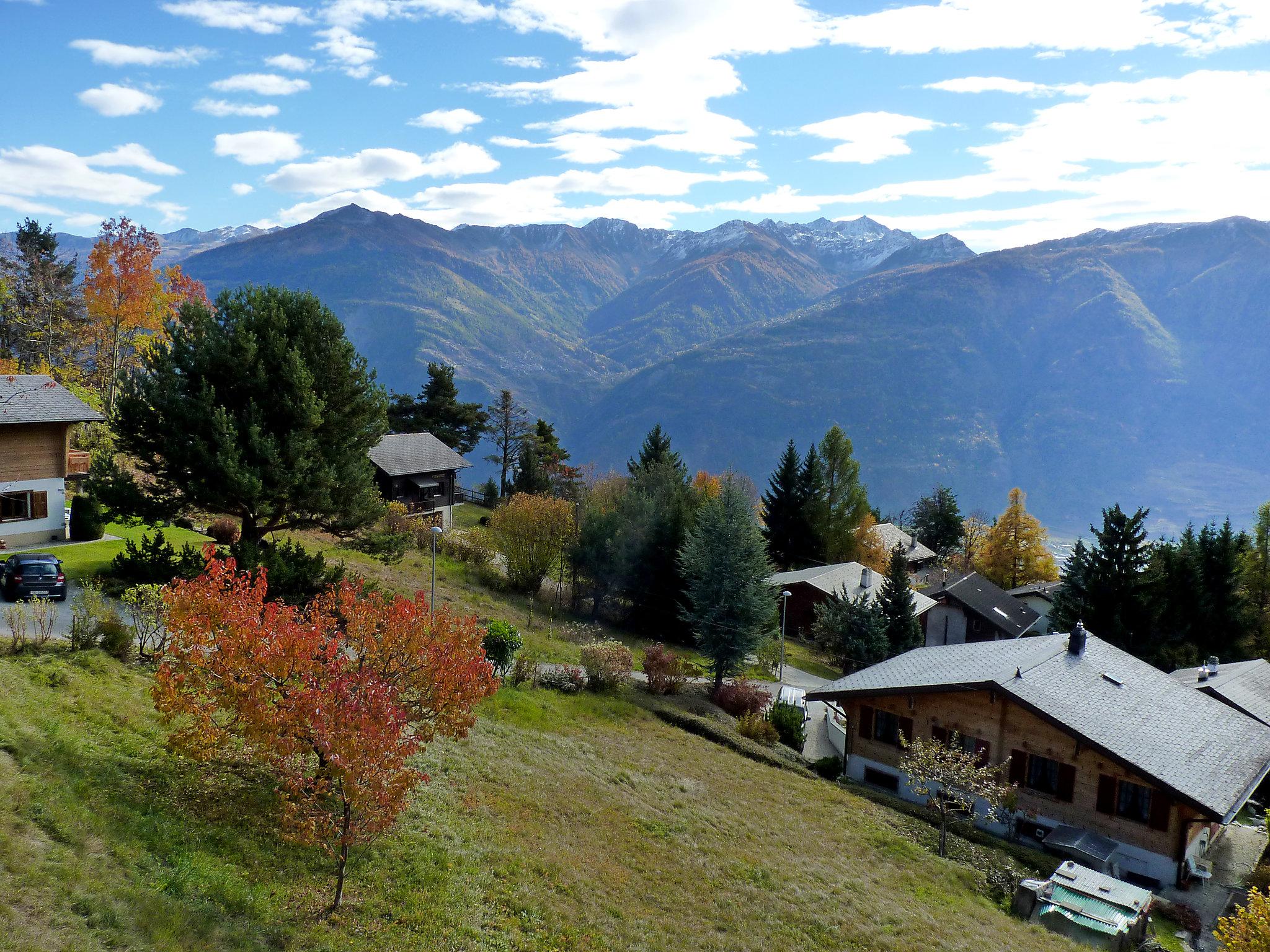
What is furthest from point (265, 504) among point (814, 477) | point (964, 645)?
point (814, 477)

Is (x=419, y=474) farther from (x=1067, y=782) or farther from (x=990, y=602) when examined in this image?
(x=1067, y=782)

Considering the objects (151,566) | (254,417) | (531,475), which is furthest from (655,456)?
(151,566)

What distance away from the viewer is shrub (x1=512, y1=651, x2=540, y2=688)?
2825 centimetres

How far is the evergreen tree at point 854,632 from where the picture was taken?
46344 mm

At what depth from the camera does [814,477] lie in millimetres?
71188

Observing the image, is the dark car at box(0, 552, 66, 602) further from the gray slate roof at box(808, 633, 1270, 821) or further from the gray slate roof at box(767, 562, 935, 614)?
the gray slate roof at box(767, 562, 935, 614)

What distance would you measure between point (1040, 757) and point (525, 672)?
17.8m

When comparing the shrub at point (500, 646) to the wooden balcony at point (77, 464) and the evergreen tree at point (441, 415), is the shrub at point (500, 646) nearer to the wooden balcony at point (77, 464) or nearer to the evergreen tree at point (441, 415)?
the wooden balcony at point (77, 464)

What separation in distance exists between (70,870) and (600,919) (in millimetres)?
7763

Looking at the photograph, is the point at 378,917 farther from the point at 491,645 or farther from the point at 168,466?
the point at 168,466

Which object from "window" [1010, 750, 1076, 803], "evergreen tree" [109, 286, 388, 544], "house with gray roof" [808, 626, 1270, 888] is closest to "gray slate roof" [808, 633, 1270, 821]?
"house with gray roof" [808, 626, 1270, 888]

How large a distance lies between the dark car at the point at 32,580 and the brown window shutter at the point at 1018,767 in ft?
101

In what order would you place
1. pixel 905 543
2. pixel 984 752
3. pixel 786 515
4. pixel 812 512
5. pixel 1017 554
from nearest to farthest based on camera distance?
pixel 984 752 < pixel 812 512 < pixel 786 515 < pixel 1017 554 < pixel 905 543

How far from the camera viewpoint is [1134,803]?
77.5 feet
